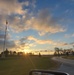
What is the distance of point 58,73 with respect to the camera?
541 cm

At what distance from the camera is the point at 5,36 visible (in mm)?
70500

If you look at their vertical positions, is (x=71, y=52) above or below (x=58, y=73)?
above

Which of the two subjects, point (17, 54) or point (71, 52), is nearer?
point (17, 54)

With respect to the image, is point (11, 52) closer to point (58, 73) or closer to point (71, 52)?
point (71, 52)

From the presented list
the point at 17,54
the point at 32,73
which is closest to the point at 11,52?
the point at 17,54

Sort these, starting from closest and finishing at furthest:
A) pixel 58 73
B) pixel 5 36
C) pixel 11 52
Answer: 1. pixel 58 73
2. pixel 5 36
3. pixel 11 52

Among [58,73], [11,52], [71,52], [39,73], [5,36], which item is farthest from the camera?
[71,52]

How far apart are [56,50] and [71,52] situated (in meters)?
9.20

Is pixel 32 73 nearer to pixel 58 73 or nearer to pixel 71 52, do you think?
pixel 58 73

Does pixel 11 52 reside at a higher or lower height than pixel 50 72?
higher

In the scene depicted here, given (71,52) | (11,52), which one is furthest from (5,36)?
(71,52)

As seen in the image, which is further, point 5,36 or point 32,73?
point 5,36

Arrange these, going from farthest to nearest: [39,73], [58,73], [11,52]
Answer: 1. [11,52]
2. [39,73]
3. [58,73]

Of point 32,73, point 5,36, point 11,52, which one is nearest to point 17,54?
point 11,52
